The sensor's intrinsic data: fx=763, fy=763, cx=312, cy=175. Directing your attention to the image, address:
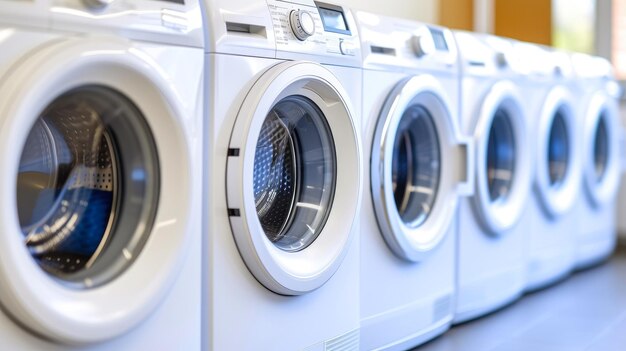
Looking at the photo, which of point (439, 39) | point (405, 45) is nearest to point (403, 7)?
point (439, 39)

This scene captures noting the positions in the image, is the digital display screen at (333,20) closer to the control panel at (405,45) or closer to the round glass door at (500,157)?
the control panel at (405,45)

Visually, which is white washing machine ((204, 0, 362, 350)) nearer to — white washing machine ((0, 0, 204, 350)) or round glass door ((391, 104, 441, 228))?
white washing machine ((0, 0, 204, 350))

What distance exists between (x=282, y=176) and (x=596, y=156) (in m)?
2.41

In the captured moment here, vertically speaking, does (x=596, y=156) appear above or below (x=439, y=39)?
below

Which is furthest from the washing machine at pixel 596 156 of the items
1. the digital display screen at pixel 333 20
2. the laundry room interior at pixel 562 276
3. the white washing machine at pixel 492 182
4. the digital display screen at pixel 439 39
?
the digital display screen at pixel 333 20

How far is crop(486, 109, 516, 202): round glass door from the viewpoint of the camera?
Result: 2811 millimetres

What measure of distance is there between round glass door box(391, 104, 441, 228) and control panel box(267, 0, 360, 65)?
381mm

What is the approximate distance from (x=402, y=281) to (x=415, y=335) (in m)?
0.19

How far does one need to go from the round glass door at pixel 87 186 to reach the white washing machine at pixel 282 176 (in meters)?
0.17

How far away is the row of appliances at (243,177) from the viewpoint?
4.16 ft

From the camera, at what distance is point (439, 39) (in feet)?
7.85

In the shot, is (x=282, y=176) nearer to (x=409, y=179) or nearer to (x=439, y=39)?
(x=409, y=179)

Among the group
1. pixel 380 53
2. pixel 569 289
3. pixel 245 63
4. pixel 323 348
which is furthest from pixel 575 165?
pixel 245 63

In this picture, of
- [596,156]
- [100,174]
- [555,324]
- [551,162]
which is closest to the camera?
[100,174]
